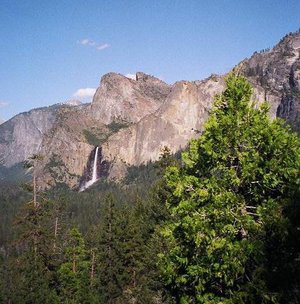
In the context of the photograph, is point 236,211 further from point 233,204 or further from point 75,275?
point 75,275

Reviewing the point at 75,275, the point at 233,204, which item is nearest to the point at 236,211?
the point at 233,204

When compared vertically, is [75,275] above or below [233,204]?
below

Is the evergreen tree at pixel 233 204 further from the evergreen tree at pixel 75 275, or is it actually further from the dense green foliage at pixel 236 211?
the evergreen tree at pixel 75 275

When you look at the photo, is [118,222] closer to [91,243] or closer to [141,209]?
[141,209]

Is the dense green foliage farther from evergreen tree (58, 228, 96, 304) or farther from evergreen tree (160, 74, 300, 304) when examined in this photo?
evergreen tree (58, 228, 96, 304)

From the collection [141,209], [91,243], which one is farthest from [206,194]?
[91,243]

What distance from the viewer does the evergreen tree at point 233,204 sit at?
33.8ft

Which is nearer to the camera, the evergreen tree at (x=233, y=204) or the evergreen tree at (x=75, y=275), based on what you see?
the evergreen tree at (x=233, y=204)

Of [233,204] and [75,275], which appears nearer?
[233,204]

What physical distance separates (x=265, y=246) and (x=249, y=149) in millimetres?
2819

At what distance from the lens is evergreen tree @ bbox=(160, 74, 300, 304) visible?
10.3 m

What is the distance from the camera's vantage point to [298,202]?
10.4m

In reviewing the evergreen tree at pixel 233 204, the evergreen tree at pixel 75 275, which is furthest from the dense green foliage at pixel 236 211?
the evergreen tree at pixel 75 275

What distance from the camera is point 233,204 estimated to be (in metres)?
10.9
